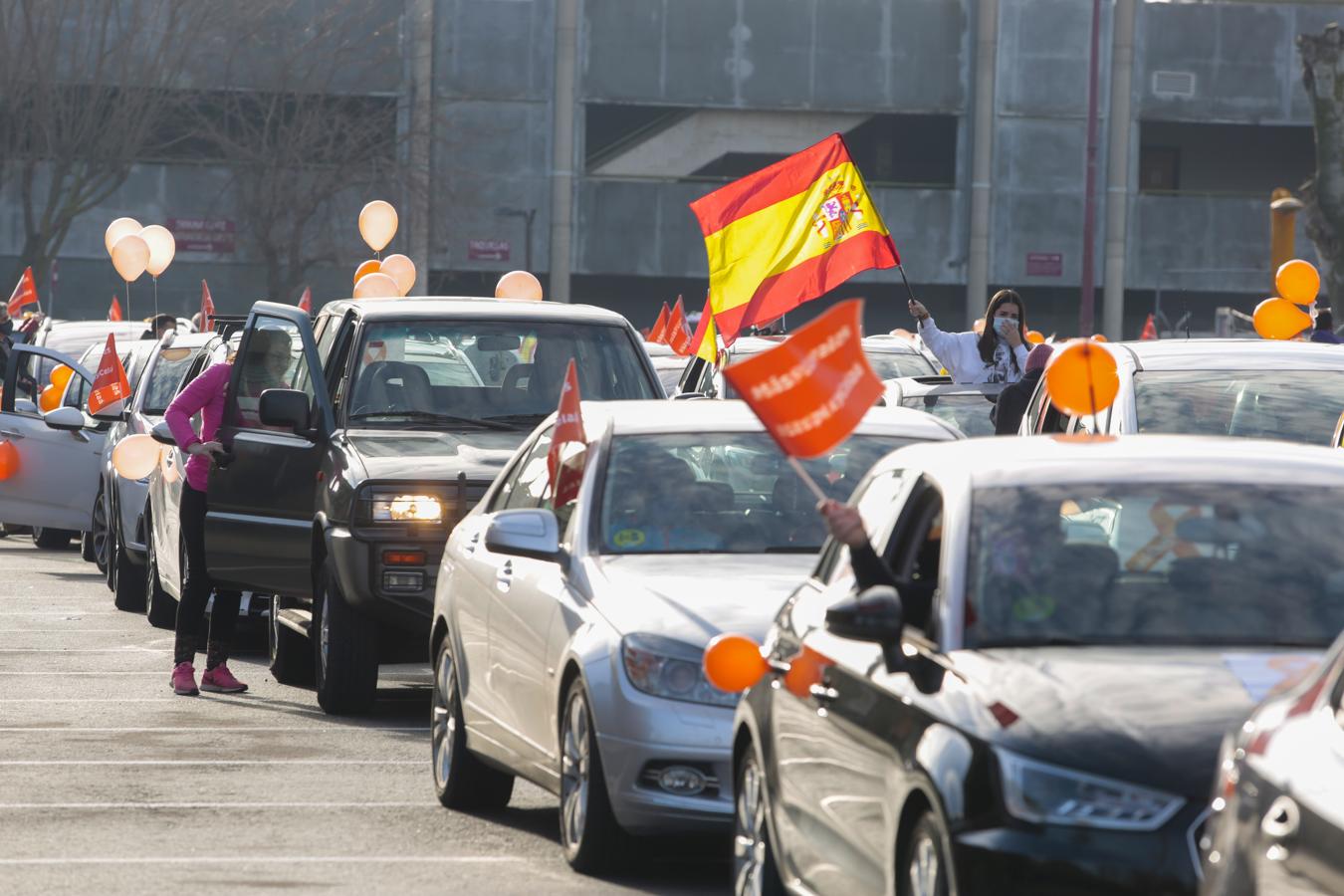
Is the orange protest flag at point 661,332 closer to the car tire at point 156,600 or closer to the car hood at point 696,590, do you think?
the car tire at point 156,600

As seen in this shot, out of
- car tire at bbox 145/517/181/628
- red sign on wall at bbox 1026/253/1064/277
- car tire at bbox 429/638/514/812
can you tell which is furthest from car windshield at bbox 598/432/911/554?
red sign on wall at bbox 1026/253/1064/277

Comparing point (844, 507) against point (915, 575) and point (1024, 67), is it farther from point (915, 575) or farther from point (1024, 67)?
point (1024, 67)

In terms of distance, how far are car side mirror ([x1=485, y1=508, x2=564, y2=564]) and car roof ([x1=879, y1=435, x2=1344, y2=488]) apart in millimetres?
2195

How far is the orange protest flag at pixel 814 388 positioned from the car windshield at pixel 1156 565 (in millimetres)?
487

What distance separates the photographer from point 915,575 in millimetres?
6250

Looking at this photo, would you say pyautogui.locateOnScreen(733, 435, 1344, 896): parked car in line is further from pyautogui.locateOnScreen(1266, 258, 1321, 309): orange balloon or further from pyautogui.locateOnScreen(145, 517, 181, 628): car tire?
pyautogui.locateOnScreen(1266, 258, 1321, 309): orange balloon

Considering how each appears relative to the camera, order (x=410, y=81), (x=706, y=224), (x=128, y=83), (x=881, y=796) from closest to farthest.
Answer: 1. (x=881, y=796)
2. (x=706, y=224)
3. (x=128, y=83)
4. (x=410, y=81)

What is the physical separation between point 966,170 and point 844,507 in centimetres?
5610

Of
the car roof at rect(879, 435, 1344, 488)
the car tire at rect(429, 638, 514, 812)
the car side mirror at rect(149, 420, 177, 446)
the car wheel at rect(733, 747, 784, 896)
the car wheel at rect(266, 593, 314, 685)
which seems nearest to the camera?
the car roof at rect(879, 435, 1344, 488)

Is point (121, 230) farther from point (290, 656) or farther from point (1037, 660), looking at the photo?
point (1037, 660)

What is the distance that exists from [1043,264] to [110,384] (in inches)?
1732

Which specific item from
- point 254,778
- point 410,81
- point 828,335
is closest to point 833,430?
point 828,335

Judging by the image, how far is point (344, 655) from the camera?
12141mm

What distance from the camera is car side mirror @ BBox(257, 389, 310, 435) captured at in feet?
40.0
